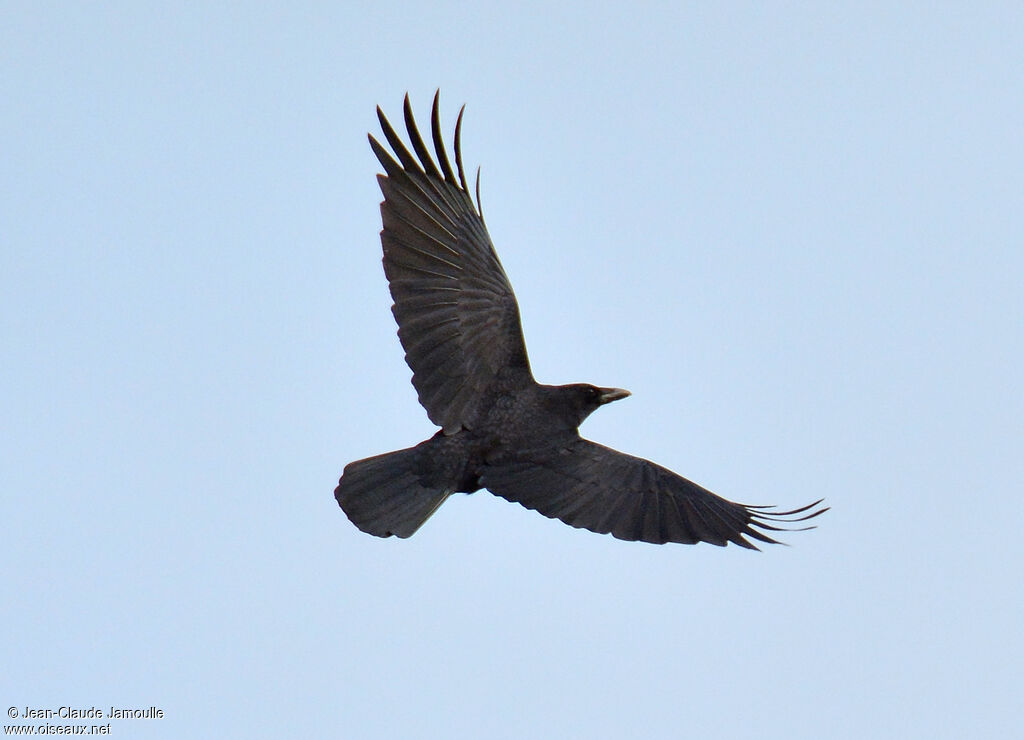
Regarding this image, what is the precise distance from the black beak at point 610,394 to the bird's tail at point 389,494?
5.48 ft

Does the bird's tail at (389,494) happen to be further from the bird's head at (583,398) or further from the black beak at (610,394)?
the black beak at (610,394)

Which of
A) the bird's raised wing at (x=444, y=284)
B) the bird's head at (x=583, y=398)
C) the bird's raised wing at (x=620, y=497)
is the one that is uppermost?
the bird's raised wing at (x=444, y=284)

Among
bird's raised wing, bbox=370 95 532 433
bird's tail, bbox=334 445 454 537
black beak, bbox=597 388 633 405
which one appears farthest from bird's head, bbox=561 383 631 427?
bird's tail, bbox=334 445 454 537

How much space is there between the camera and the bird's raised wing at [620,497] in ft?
30.1

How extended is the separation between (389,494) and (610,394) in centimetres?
223

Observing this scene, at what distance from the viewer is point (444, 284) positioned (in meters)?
10.1

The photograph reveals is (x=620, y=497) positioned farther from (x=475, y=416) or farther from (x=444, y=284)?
(x=444, y=284)

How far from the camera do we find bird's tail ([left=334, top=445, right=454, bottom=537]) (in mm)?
9297

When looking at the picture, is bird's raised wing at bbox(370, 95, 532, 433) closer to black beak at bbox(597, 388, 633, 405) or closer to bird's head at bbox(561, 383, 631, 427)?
bird's head at bbox(561, 383, 631, 427)

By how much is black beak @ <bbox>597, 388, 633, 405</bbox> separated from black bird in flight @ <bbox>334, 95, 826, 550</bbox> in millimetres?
12

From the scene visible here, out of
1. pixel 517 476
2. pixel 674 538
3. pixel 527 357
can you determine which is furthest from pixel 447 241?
pixel 674 538

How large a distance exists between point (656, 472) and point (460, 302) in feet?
7.27

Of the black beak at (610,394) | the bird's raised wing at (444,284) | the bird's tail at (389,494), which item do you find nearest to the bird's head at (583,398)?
the black beak at (610,394)

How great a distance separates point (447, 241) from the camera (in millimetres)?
10242
